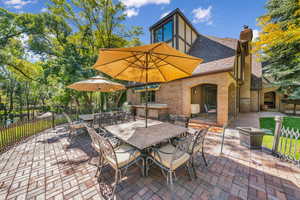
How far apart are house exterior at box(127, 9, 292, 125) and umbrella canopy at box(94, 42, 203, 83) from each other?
3.86 m

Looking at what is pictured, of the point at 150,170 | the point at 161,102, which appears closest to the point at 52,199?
the point at 150,170

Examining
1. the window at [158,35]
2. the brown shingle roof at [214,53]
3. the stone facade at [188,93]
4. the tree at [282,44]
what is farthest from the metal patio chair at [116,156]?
the window at [158,35]

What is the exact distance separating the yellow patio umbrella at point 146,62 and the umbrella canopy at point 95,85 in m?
0.91

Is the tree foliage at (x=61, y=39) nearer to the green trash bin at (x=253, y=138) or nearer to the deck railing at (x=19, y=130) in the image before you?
the deck railing at (x=19, y=130)

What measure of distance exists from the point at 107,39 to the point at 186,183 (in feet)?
44.6

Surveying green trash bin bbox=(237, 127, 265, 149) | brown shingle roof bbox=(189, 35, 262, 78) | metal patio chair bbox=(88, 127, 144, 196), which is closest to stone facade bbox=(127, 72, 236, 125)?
brown shingle roof bbox=(189, 35, 262, 78)

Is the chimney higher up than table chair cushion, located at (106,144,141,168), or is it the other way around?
the chimney

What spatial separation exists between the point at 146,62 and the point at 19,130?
5.88 metres

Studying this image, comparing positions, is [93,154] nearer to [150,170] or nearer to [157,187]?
[150,170]

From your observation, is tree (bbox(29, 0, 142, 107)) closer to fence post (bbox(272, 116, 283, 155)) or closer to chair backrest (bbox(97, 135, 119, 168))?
chair backrest (bbox(97, 135, 119, 168))

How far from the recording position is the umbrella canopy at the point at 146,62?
7.52 ft

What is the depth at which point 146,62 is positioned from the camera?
297 cm

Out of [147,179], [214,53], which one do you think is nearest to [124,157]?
[147,179]

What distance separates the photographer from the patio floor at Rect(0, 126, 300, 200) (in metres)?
2.04
